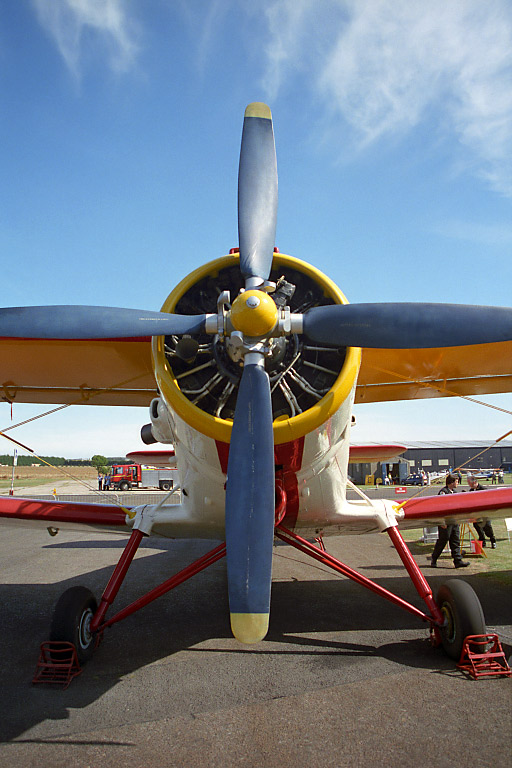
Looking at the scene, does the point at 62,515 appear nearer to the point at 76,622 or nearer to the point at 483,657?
the point at 76,622

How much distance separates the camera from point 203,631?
6.11 metres

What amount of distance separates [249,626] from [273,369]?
7.22ft

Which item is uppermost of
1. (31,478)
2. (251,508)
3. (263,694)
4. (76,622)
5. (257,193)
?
(257,193)

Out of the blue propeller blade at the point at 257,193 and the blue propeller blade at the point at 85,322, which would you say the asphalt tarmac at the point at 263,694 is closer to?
the blue propeller blade at the point at 85,322

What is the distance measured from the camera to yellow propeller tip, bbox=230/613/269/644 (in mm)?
3520

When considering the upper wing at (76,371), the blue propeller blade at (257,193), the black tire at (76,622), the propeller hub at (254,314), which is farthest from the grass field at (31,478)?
the propeller hub at (254,314)

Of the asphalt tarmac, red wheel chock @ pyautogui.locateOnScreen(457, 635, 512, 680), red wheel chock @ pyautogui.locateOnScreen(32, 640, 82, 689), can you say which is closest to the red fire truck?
the asphalt tarmac

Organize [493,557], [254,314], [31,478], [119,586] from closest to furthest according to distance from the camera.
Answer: [254,314]
[119,586]
[493,557]
[31,478]

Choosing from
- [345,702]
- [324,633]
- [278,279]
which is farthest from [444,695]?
[278,279]

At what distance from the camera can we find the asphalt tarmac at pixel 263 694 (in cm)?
323

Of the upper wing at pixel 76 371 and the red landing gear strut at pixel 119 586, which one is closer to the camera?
the red landing gear strut at pixel 119 586

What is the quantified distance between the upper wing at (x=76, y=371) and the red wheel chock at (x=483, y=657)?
14.7ft

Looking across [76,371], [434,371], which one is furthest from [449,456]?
[76,371]

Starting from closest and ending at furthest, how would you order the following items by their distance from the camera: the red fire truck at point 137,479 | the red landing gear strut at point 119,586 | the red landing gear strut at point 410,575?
the red landing gear strut at point 410,575 < the red landing gear strut at point 119,586 < the red fire truck at point 137,479
